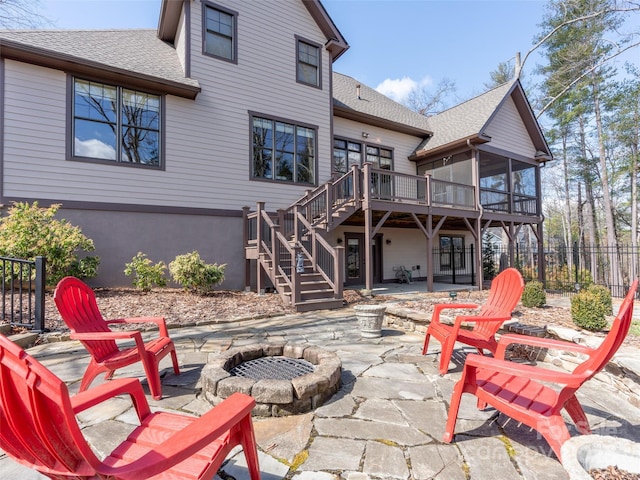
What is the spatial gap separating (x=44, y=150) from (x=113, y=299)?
4.05m

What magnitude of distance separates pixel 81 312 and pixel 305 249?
5.68 meters

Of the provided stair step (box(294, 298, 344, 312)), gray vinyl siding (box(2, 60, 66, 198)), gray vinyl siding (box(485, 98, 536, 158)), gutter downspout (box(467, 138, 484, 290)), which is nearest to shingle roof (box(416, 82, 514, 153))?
gray vinyl siding (box(485, 98, 536, 158))

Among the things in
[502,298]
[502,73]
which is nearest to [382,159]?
[502,298]

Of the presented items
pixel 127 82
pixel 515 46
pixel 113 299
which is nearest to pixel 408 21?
pixel 515 46

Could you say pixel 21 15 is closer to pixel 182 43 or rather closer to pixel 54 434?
pixel 182 43

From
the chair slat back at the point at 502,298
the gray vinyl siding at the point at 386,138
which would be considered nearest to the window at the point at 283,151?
the gray vinyl siding at the point at 386,138

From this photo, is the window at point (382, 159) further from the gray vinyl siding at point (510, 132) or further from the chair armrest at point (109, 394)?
the chair armrest at point (109, 394)

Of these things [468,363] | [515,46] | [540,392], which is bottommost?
[540,392]

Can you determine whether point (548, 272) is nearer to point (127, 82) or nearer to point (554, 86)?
point (554, 86)

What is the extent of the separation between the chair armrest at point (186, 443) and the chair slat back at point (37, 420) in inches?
6.2

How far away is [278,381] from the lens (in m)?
2.71

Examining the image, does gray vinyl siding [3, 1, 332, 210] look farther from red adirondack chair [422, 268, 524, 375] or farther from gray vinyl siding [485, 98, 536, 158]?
red adirondack chair [422, 268, 524, 375]

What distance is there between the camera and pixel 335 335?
5301mm

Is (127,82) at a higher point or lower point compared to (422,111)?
lower
